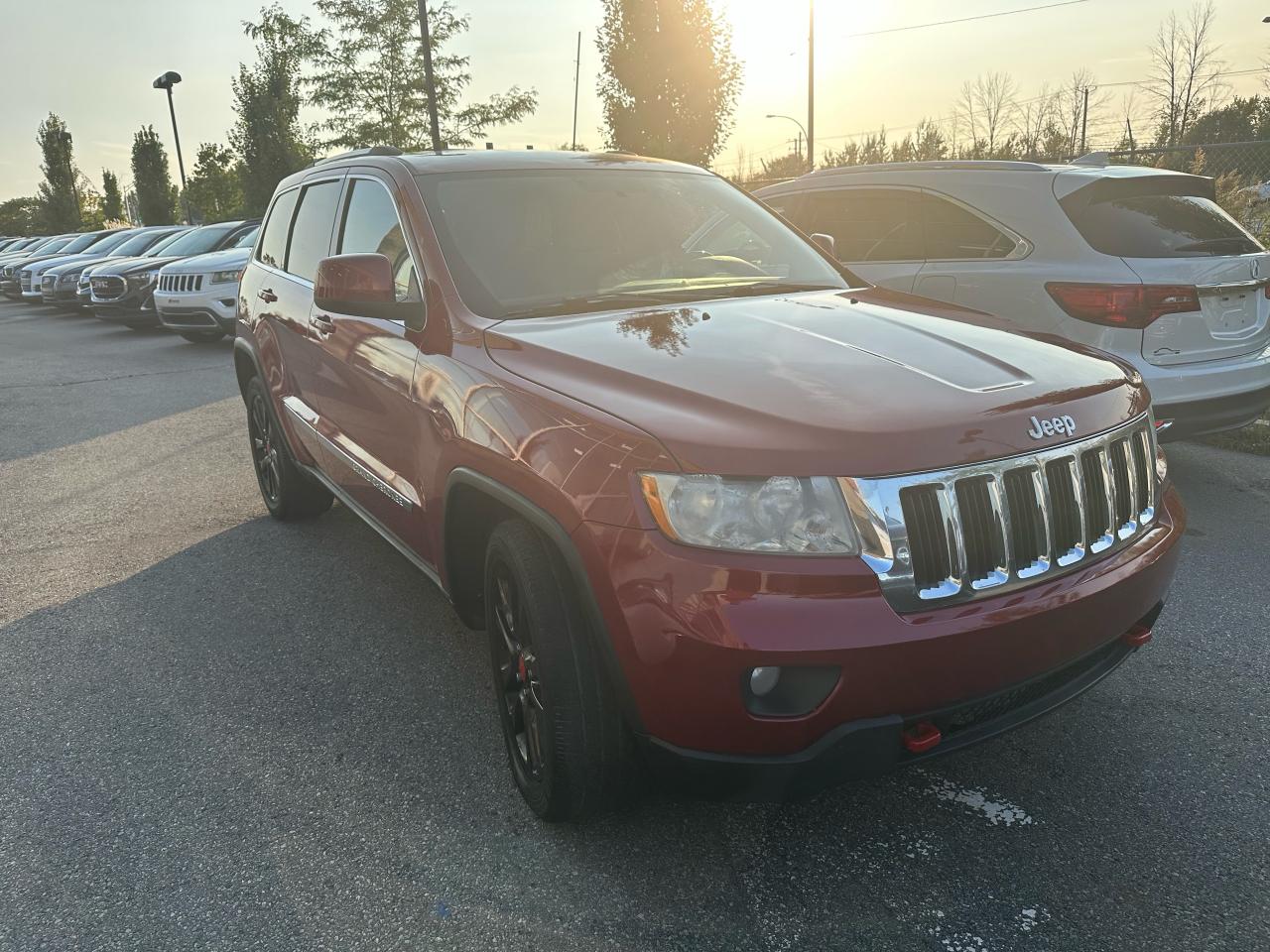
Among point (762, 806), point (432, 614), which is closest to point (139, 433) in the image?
point (432, 614)

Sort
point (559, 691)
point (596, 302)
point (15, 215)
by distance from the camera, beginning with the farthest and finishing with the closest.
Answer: point (15, 215) < point (596, 302) < point (559, 691)

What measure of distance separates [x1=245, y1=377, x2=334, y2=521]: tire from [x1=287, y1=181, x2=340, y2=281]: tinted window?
0.79 metres

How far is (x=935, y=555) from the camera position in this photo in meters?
1.99

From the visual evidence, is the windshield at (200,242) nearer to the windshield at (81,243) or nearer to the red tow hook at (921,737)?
the windshield at (81,243)

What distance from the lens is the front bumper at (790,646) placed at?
192cm

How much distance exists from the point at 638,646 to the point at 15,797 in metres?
2.01

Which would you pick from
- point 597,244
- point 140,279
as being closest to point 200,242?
point 140,279

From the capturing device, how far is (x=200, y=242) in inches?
604

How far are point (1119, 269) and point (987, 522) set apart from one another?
126 inches

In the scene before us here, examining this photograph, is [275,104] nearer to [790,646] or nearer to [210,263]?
[210,263]

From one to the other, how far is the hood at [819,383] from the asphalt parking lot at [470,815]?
928 mm

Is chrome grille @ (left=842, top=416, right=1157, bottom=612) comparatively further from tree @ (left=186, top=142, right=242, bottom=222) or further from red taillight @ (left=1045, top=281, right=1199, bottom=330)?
tree @ (left=186, top=142, right=242, bottom=222)

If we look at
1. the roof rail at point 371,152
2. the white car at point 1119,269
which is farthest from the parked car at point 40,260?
the white car at point 1119,269

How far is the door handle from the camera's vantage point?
380cm
